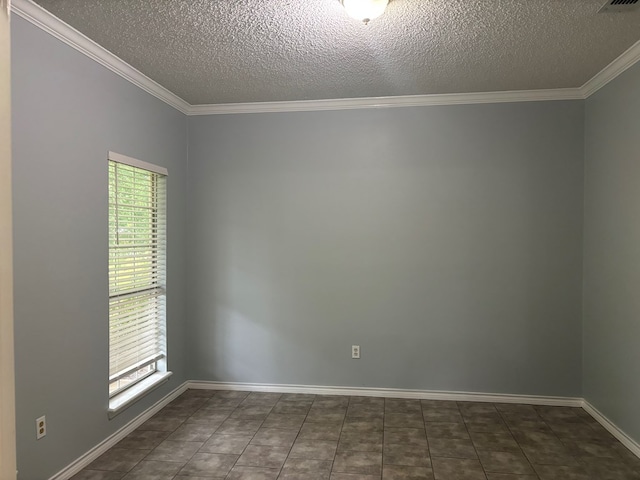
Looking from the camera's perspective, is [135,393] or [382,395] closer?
[135,393]

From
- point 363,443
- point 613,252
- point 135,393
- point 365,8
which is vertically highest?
point 365,8

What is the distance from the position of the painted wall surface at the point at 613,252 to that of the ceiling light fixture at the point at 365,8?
6.20 feet

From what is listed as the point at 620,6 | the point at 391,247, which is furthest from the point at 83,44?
the point at 620,6

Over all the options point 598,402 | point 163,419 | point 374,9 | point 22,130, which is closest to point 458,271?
point 598,402

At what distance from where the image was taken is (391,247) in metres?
3.87

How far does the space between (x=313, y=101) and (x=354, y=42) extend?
1211mm

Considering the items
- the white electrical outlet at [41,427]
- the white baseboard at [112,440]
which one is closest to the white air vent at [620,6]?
the white electrical outlet at [41,427]

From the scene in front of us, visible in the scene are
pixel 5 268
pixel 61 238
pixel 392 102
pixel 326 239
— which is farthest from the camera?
pixel 326 239

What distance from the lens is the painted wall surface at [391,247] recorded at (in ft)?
12.1

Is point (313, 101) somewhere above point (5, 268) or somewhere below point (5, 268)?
above

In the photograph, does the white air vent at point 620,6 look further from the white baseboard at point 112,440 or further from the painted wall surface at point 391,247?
the white baseboard at point 112,440

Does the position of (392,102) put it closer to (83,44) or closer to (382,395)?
(83,44)

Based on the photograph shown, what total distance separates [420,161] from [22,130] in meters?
2.90

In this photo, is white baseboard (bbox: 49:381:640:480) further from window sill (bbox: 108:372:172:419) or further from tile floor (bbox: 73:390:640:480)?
window sill (bbox: 108:372:172:419)
